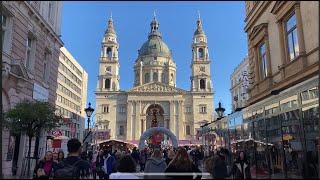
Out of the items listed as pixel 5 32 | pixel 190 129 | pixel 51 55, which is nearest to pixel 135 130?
pixel 190 129

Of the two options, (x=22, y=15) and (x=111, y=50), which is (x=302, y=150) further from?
(x=111, y=50)

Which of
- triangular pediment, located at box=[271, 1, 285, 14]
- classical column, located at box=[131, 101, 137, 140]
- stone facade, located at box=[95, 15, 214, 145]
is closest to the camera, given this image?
triangular pediment, located at box=[271, 1, 285, 14]

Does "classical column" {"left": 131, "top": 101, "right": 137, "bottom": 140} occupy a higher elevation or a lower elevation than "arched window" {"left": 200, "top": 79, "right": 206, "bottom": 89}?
A: lower

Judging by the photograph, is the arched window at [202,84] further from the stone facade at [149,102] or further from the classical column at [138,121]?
the classical column at [138,121]


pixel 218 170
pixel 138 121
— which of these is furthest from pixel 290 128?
pixel 138 121

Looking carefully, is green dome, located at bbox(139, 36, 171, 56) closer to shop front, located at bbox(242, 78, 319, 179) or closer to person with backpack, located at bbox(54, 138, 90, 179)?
shop front, located at bbox(242, 78, 319, 179)

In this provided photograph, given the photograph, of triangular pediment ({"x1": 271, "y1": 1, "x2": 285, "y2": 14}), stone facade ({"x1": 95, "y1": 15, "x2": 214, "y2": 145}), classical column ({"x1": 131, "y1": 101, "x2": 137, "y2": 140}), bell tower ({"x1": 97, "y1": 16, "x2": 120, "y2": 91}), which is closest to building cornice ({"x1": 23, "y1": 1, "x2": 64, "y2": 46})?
triangular pediment ({"x1": 271, "y1": 1, "x2": 285, "y2": 14})

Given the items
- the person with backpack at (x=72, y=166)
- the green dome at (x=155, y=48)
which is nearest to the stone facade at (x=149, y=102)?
the green dome at (x=155, y=48)

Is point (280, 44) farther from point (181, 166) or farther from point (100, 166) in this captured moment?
point (100, 166)

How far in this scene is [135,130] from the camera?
3868 inches

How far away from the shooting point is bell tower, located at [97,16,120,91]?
10294 cm

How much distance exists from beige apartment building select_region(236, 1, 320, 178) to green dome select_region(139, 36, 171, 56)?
328 ft

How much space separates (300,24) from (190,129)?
295 ft

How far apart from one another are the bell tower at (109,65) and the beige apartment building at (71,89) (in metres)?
5.18
